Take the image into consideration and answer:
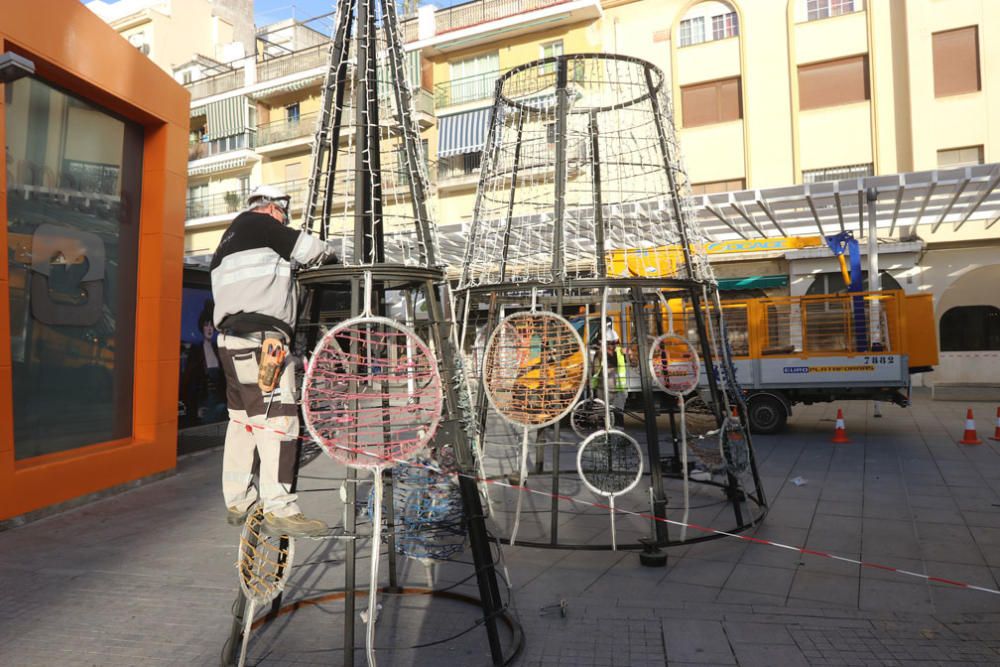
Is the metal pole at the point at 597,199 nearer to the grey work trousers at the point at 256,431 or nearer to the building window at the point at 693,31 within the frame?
the grey work trousers at the point at 256,431

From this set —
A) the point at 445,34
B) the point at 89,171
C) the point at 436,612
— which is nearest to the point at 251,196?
the point at 436,612

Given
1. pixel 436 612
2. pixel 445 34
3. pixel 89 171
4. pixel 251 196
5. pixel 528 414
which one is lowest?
pixel 436 612

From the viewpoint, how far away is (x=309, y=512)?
276 inches

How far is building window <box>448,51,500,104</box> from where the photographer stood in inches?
984

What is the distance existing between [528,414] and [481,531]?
1.32 m

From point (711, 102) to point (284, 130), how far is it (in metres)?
16.7

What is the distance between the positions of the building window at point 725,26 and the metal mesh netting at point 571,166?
16131 millimetres

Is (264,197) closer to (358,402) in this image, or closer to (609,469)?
(358,402)

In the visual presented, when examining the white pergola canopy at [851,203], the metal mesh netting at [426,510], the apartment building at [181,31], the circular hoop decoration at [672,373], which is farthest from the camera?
the apartment building at [181,31]

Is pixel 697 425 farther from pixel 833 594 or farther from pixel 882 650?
pixel 882 650

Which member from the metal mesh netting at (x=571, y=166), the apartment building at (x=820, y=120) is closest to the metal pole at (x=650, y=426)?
the metal mesh netting at (x=571, y=166)

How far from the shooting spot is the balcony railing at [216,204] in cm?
3059

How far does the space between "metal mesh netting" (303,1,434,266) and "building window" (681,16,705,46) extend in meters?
18.9

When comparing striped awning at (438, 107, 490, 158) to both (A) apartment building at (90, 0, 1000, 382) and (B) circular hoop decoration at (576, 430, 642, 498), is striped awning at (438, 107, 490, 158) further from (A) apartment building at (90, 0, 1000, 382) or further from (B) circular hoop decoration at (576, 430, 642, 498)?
(B) circular hoop decoration at (576, 430, 642, 498)
